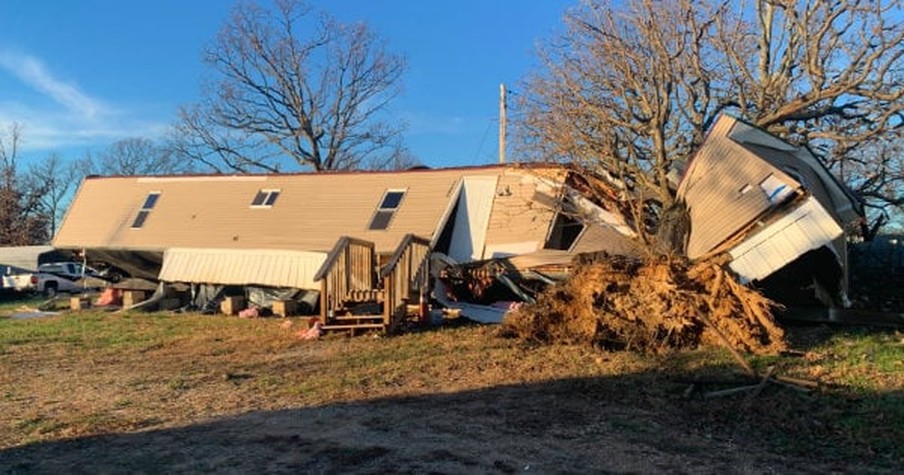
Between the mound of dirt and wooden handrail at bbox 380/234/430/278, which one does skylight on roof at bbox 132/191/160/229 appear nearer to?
wooden handrail at bbox 380/234/430/278

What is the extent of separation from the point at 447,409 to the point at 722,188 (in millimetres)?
7771

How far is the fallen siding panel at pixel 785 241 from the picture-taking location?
40.8 feet

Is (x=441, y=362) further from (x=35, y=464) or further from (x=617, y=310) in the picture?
(x=35, y=464)

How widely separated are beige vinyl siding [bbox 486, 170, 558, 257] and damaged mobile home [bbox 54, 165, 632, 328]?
0.03m

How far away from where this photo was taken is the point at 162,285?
72.9 feet

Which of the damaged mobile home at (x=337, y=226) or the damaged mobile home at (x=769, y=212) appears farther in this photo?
the damaged mobile home at (x=337, y=226)

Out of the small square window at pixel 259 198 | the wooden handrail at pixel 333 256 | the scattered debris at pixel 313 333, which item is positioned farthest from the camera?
the small square window at pixel 259 198

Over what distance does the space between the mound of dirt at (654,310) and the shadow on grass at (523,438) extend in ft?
8.61

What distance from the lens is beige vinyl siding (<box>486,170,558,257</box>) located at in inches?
688

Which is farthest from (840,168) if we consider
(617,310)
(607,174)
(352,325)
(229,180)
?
(229,180)

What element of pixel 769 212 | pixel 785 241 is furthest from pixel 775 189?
pixel 785 241

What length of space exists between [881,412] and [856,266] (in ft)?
45.4

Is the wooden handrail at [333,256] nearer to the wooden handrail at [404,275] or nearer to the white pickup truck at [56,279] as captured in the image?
the wooden handrail at [404,275]

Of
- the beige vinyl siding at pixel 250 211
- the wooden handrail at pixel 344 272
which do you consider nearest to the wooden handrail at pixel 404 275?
the wooden handrail at pixel 344 272
